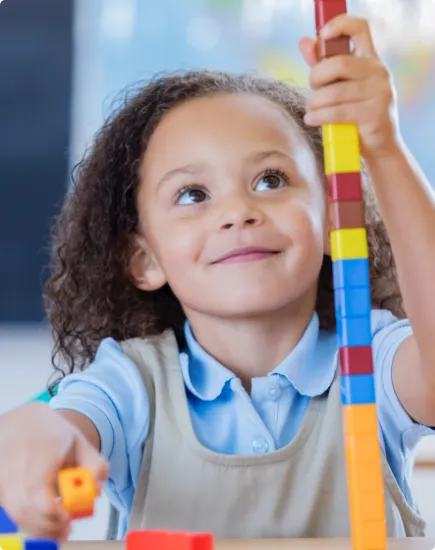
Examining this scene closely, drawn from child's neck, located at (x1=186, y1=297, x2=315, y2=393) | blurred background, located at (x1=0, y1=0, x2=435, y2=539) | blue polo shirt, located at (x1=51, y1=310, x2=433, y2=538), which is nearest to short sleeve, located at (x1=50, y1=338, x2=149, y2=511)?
blue polo shirt, located at (x1=51, y1=310, x2=433, y2=538)

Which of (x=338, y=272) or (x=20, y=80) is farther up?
(x=20, y=80)

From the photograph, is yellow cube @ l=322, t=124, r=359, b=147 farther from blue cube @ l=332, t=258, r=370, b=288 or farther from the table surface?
the table surface

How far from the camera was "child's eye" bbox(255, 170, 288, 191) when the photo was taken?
0.93m

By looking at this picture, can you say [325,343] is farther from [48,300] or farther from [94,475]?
[94,475]

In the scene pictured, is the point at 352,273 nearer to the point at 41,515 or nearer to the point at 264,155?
the point at 41,515

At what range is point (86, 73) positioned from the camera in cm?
188

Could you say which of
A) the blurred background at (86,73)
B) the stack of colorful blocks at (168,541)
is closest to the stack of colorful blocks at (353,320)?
the stack of colorful blocks at (168,541)

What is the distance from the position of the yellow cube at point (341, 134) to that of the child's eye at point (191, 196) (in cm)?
36

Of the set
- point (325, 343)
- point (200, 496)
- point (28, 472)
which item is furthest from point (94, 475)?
point (325, 343)

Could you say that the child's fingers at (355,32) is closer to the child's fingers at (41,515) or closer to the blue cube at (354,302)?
the blue cube at (354,302)

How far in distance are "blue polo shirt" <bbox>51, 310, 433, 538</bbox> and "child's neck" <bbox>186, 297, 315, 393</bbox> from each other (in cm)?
2

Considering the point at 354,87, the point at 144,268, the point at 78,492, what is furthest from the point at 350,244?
the point at 144,268

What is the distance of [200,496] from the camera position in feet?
2.88

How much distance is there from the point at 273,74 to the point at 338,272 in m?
1.37
